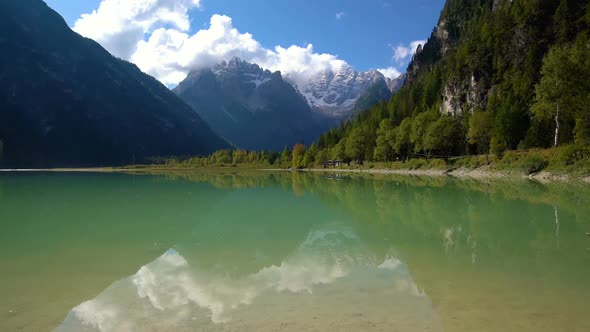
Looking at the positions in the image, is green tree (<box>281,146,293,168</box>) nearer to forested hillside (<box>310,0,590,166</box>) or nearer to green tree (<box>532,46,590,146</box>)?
forested hillside (<box>310,0,590,166</box>)

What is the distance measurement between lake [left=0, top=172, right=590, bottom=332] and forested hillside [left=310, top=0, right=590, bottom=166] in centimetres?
3838

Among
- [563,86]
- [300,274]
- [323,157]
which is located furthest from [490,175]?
[323,157]

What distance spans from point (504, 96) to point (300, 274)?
82.9 metres

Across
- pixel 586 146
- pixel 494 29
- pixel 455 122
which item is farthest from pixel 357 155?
pixel 586 146

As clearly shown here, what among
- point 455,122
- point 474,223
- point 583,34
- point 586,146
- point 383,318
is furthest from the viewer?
point 455,122

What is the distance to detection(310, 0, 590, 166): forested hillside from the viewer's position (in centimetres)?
4775

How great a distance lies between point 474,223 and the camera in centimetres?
1590

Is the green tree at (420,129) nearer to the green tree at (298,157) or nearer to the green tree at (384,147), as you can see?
the green tree at (384,147)

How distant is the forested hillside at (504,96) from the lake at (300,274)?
38.4m

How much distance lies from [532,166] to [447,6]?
471 feet

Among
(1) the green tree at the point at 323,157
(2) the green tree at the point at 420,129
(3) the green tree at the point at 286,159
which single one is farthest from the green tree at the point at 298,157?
(2) the green tree at the point at 420,129

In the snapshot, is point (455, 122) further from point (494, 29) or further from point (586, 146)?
point (586, 146)

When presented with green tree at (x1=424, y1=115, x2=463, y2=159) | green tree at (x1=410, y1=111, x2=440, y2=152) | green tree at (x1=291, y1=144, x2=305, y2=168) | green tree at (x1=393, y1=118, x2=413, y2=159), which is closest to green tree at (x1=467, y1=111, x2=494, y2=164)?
green tree at (x1=424, y1=115, x2=463, y2=159)

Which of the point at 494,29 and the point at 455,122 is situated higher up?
the point at 494,29
